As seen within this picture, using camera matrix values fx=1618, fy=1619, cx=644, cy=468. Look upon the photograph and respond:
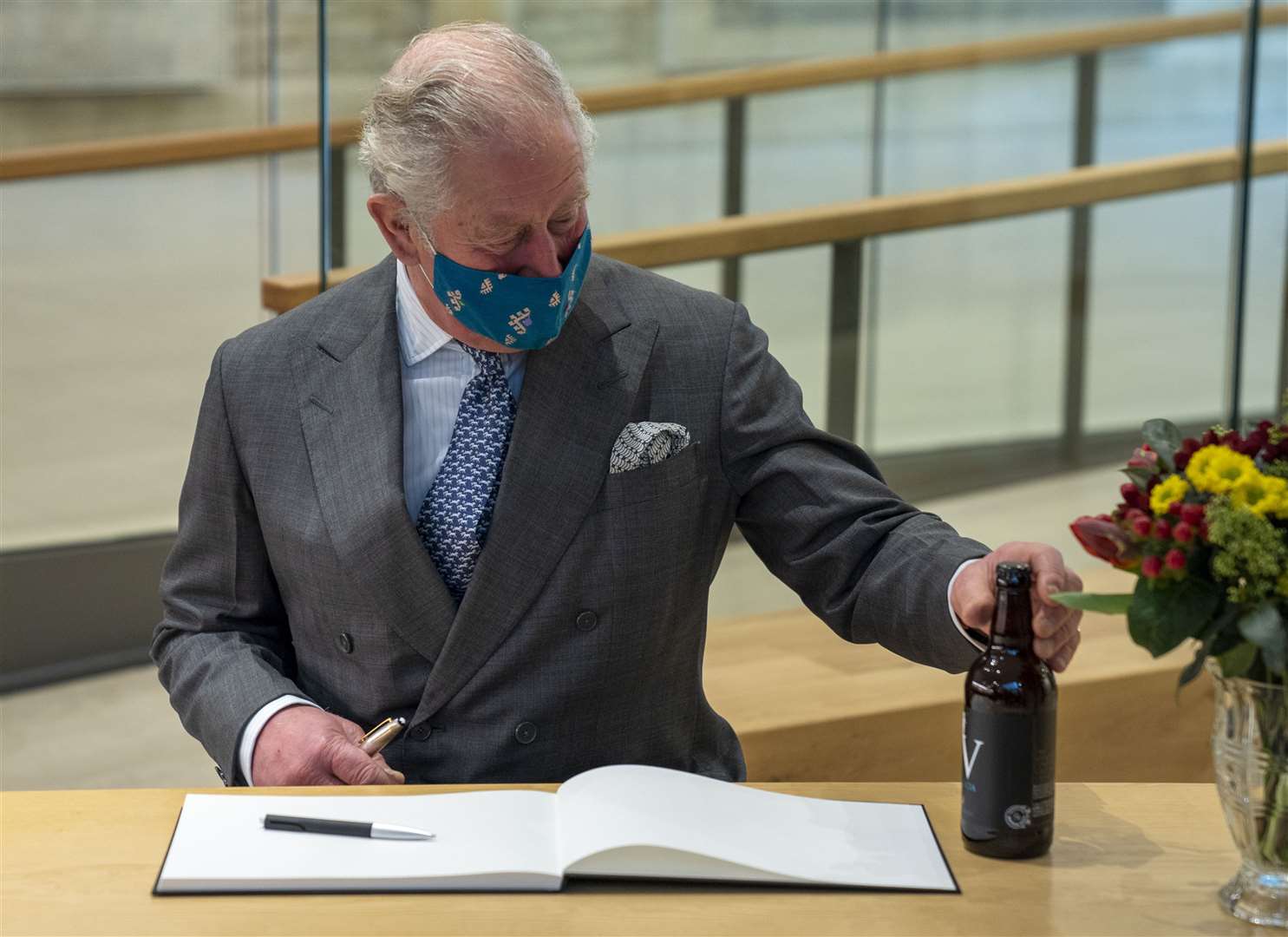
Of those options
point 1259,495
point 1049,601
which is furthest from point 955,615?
point 1259,495

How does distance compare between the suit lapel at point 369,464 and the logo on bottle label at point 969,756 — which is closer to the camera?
the logo on bottle label at point 969,756

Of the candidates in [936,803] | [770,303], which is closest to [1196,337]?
[770,303]

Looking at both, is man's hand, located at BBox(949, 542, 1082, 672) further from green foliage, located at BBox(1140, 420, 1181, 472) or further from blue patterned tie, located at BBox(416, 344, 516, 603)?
blue patterned tie, located at BBox(416, 344, 516, 603)

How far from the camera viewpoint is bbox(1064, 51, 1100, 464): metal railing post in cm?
349

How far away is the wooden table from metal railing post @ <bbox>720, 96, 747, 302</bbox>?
203cm

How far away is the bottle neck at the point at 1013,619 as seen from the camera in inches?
50.1

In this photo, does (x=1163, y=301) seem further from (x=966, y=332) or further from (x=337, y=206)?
(x=337, y=206)

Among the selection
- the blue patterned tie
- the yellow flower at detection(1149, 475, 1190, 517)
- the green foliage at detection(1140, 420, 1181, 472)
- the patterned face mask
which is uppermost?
the patterned face mask

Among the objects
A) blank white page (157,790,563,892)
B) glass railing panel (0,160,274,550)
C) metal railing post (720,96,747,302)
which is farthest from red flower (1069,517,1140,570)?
glass railing panel (0,160,274,550)

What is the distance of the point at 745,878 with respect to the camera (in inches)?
49.1

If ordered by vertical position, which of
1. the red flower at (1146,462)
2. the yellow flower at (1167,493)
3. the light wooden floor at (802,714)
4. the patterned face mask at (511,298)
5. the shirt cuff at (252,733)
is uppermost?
the patterned face mask at (511,298)

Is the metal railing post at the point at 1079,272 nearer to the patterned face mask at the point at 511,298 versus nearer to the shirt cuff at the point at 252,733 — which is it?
the patterned face mask at the point at 511,298

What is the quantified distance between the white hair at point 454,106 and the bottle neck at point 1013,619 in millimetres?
680

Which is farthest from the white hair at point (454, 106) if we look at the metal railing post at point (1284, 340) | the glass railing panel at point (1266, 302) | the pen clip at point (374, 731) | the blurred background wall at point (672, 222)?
the metal railing post at point (1284, 340)
